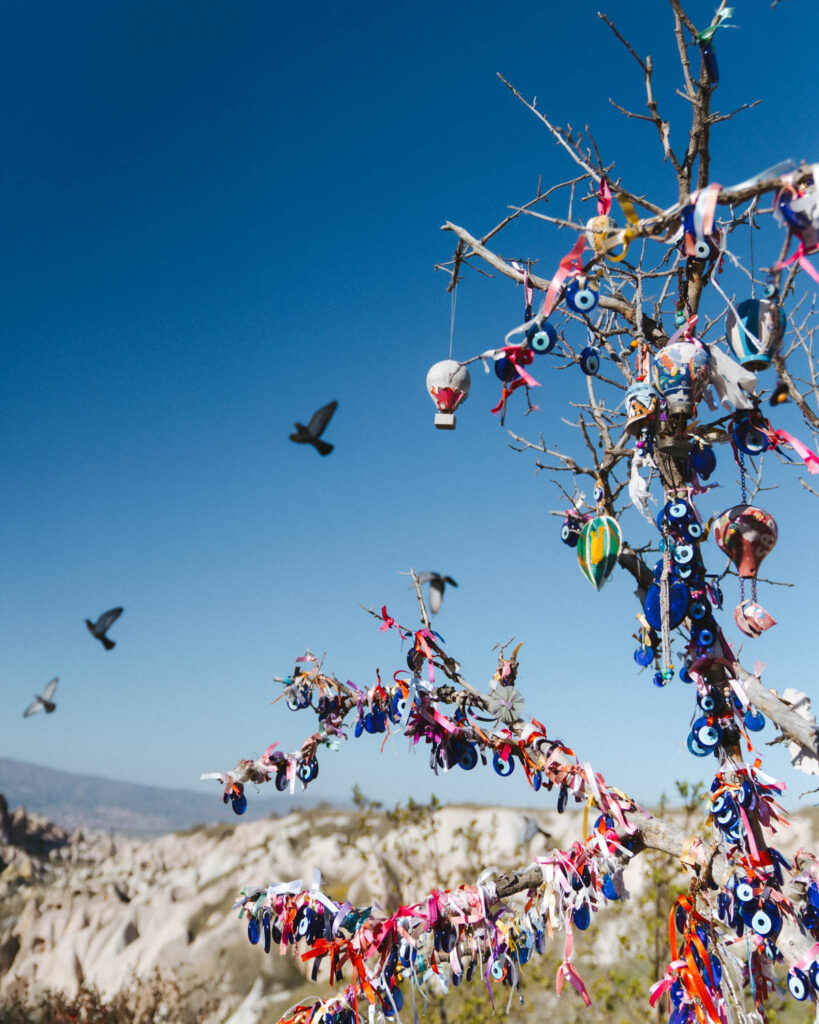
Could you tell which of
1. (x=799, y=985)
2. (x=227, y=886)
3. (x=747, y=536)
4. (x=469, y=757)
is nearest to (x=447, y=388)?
(x=747, y=536)

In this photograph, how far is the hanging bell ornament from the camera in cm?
238

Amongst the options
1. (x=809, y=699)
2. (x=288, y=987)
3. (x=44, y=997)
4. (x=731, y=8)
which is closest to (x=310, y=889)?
(x=809, y=699)

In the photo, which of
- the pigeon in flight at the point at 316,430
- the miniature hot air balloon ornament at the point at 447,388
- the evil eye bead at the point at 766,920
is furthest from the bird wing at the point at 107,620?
the evil eye bead at the point at 766,920

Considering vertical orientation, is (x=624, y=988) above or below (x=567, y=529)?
below

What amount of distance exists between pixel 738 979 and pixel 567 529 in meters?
1.65

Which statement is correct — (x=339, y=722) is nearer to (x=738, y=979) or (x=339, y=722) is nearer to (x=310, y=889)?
(x=310, y=889)

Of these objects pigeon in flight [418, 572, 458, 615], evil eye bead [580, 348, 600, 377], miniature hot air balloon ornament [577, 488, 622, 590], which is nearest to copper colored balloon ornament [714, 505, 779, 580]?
miniature hot air balloon ornament [577, 488, 622, 590]

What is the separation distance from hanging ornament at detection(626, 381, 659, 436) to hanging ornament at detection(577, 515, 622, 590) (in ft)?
1.14

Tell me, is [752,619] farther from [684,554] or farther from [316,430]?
[316,430]

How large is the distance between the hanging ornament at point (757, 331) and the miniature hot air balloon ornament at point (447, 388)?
3.88ft

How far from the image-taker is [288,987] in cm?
803

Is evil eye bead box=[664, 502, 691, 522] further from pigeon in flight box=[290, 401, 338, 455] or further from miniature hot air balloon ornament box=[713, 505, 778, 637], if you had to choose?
pigeon in flight box=[290, 401, 338, 455]

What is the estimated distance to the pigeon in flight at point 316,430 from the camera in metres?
5.04

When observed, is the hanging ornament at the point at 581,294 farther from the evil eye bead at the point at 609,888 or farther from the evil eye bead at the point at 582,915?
the evil eye bead at the point at 582,915
